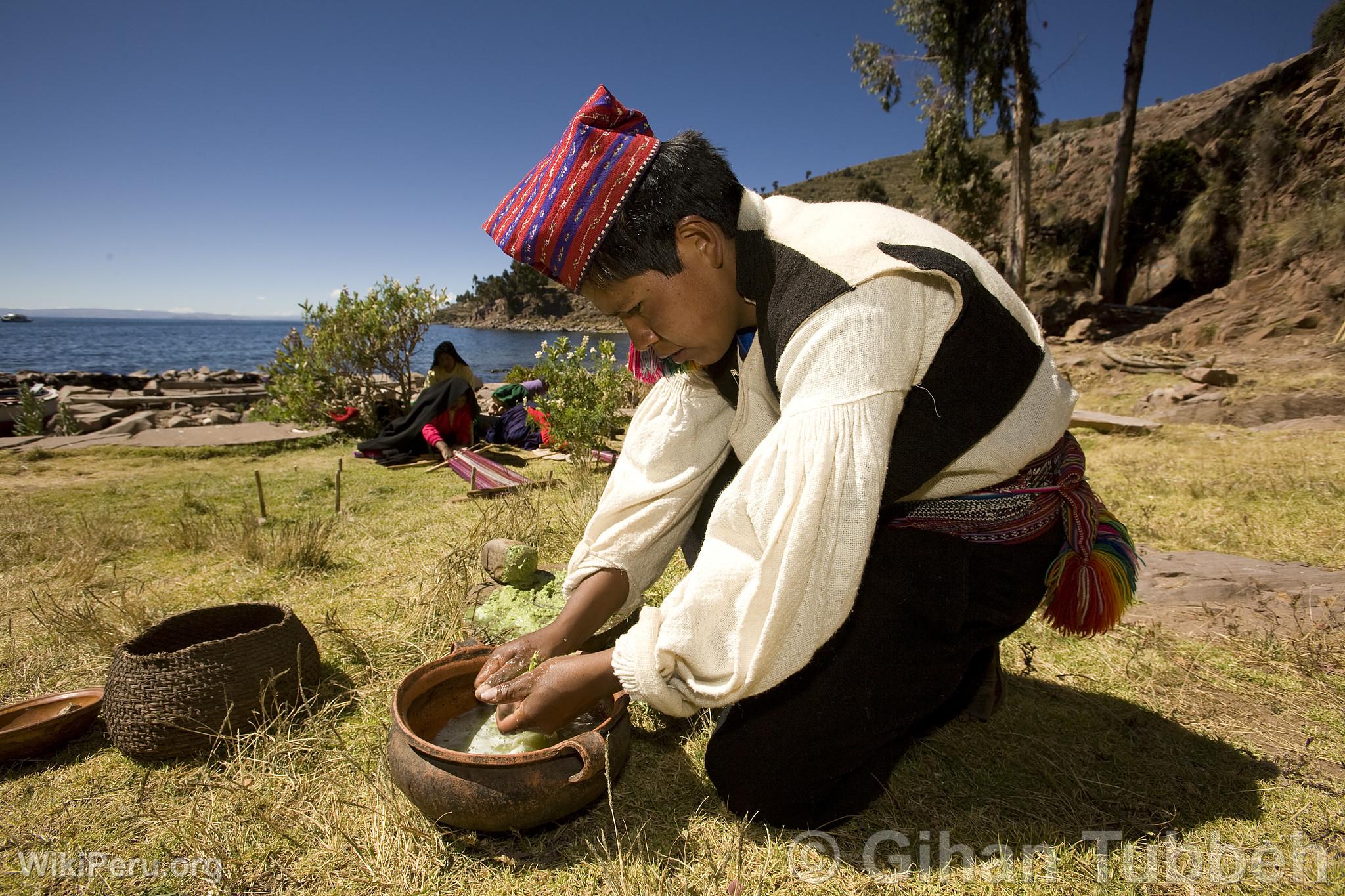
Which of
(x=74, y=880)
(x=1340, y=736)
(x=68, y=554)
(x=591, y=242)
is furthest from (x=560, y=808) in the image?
(x=68, y=554)

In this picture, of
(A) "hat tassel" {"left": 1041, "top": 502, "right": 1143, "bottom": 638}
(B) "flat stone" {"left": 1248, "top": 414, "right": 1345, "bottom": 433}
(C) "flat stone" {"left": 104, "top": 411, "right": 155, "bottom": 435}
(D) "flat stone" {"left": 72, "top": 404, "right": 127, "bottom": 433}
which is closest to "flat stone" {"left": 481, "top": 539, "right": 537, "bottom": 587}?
(A) "hat tassel" {"left": 1041, "top": 502, "right": 1143, "bottom": 638}

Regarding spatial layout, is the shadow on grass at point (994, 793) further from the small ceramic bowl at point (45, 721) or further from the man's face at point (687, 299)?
the small ceramic bowl at point (45, 721)

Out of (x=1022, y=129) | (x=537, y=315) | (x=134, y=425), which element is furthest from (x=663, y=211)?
(x=537, y=315)

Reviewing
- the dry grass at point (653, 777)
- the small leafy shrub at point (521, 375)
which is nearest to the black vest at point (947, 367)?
the dry grass at point (653, 777)

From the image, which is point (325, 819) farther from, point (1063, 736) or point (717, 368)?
point (1063, 736)

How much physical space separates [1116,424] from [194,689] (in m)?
7.22

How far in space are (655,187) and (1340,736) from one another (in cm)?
252

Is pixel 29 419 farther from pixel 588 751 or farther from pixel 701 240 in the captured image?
pixel 701 240

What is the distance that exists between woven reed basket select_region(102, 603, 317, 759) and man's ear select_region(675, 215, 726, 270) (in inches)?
70.7

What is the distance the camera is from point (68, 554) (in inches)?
145

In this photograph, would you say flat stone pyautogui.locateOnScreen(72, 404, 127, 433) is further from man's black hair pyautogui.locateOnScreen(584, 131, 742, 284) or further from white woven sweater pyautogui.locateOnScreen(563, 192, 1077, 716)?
white woven sweater pyautogui.locateOnScreen(563, 192, 1077, 716)

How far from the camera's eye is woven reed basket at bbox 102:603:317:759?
2016 mm

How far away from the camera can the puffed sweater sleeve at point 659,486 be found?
6.64ft

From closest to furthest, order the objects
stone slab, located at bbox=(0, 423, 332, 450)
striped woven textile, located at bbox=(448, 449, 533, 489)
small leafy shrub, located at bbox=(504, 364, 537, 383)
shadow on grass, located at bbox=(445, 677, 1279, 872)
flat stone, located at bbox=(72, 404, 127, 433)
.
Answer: shadow on grass, located at bbox=(445, 677, 1279, 872) → striped woven textile, located at bbox=(448, 449, 533, 489) → stone slab, located at bbox=(0, 423, 332, 450) → small leafy shrub, located at bbox=(504, 364, 537, 383) → flat stone, located at bbox=(72, 404, 127, 433)
